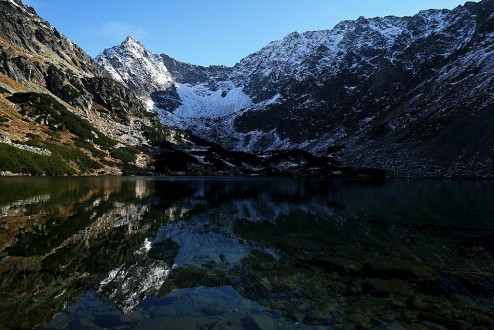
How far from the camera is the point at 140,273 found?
17828 millimetres

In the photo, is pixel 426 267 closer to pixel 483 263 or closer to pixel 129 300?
pixel 483 263

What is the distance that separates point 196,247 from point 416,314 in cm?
1444

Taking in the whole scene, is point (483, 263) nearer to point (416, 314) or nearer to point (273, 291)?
point (416, 314)

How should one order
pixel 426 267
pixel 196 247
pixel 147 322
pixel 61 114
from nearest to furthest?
pixel 147 322 → pixel 426 267 → pixel 196 247 → pixel 61 114

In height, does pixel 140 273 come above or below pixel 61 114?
below

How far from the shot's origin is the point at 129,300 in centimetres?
1423

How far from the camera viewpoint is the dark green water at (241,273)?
12578 mm

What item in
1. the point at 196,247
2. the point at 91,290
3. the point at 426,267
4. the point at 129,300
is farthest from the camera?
the point at 196,247

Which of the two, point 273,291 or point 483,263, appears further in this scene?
point 483,263

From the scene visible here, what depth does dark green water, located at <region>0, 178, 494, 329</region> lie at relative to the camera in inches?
495

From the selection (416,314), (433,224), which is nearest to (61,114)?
(433,224)

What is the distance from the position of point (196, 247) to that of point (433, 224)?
22.0 m

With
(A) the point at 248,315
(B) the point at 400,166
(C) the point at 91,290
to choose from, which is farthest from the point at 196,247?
(B) the point at 400,166

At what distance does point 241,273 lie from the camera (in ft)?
59.6
